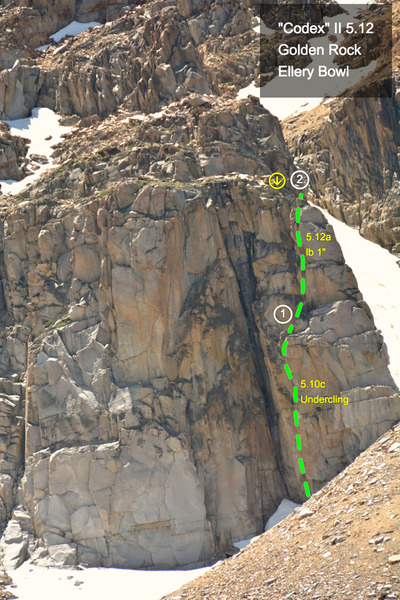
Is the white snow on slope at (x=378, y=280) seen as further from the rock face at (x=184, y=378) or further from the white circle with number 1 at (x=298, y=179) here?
the white circle with number 1 at (x=298, y=179)

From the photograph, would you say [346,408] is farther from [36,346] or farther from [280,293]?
[36,346]

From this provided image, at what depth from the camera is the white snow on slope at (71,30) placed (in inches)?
2306

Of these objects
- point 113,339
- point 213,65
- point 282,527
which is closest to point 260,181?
point 113,339

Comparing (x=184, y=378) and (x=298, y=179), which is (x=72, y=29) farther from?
(x=184, y=378)

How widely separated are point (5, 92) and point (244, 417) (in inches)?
1202

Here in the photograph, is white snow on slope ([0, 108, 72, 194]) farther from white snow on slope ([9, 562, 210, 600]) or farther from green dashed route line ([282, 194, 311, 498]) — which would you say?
white snow on slope ([9, 562, 210, 600])

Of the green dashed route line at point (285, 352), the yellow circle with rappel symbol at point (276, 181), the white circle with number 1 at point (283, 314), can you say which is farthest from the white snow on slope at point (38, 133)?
the white circle with number 1 at point (283, 314)

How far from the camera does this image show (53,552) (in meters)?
26.3

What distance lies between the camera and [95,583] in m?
24.8

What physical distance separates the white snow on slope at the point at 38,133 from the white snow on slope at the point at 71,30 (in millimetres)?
12840

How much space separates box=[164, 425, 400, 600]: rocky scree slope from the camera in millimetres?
16156

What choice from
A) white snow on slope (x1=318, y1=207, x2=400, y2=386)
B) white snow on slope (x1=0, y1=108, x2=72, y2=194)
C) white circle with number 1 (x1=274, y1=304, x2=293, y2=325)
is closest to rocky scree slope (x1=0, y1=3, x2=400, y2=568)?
white circle with number 1 (x1=274, y1=304, x2=293, y2=325)

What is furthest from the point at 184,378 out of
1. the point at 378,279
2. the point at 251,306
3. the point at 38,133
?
the point at 38,133

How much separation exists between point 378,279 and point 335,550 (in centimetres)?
1977
